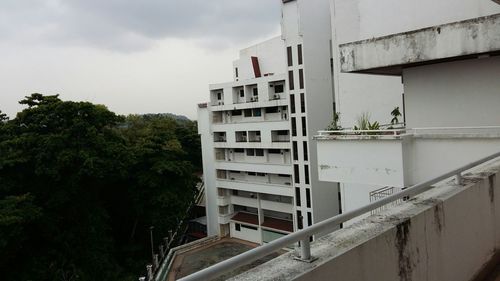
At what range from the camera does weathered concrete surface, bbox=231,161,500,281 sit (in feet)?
6.31

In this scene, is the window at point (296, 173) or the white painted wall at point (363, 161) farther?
the window at point (296, 173)

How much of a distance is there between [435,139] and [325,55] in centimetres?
1672

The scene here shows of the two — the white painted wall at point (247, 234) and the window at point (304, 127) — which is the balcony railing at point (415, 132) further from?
the white painted wall at point (247, 234)

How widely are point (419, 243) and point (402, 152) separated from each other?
443cm

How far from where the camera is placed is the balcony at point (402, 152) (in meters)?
6.22

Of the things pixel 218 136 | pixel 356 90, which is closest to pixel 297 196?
pixel 218 136

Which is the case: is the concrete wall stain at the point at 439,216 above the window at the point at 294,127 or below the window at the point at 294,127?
below

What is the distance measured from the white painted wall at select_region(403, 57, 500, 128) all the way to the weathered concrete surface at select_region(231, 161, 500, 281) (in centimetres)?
311

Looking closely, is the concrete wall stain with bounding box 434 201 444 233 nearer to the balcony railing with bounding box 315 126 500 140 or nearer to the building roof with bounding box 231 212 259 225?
the balcony railing with bounding box 315 126 500 140

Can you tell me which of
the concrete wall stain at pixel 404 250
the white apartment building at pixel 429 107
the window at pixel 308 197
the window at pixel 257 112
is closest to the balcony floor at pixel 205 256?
the window at pixel 308 197

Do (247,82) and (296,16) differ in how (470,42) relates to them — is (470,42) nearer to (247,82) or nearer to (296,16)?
(296,16)

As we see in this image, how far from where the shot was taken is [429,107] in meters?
7.10

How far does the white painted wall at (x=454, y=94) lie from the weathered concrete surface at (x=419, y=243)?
3.11 metres

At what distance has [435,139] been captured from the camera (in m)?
6.65
